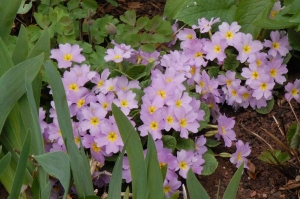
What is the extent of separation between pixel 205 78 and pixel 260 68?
0.73ft

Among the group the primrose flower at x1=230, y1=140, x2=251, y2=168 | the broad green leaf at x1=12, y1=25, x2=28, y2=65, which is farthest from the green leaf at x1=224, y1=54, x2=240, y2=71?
the broad green leaf at x1=12, y1=25, x2=28, y2=65

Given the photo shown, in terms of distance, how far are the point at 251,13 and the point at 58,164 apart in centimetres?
113

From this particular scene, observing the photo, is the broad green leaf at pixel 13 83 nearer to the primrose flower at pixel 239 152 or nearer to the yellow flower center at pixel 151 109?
the yellow flower center at pixel 151 109

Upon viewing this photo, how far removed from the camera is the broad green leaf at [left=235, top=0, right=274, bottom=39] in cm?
233

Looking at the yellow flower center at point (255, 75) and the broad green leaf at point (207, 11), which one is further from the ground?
the broad green leaf at point (207, 11)

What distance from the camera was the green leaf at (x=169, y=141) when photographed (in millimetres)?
1933

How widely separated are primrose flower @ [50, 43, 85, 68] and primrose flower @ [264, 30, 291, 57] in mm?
698

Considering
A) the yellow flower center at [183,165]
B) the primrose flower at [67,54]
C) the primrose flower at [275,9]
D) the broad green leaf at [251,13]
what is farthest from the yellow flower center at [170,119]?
the primrose flower at [275,9]

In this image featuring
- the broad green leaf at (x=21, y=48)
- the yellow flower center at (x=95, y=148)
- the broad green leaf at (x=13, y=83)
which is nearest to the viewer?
the broad green leaf at (x=13, y=83)

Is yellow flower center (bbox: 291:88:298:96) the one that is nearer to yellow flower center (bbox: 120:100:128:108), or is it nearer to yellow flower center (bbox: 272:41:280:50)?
yellow flower center (bbox: 272:41:280:50)

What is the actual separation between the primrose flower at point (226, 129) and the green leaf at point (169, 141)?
0.66 ft

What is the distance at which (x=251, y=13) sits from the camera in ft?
7.67

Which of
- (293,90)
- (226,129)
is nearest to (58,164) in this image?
(226,129)

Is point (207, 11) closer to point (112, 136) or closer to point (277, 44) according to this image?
point (277, 44)
